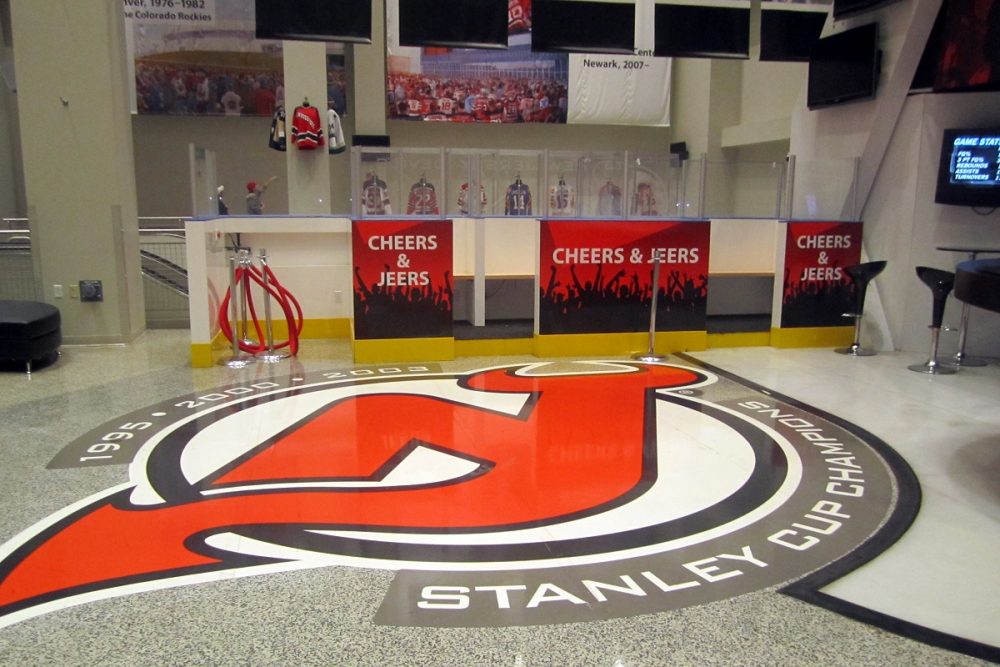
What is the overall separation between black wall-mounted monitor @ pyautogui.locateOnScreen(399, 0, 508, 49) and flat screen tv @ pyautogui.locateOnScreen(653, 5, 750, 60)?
5.55 ft

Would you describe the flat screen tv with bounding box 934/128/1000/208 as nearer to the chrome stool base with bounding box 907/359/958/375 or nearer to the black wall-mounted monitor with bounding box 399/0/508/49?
the chrome stool base with bounding box 907/359/958/375

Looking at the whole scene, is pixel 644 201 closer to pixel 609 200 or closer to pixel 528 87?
pixel 609 200

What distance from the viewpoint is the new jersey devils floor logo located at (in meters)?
3.02

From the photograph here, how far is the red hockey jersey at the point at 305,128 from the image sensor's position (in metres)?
9.97

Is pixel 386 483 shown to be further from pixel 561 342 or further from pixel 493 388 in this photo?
→ pixel 561 342

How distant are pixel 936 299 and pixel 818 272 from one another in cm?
139

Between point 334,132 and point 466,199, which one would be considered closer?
point 466,199

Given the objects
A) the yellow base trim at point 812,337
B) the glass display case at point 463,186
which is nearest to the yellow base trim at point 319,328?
the glass display case at point 463,186

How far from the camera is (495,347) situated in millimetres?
7586

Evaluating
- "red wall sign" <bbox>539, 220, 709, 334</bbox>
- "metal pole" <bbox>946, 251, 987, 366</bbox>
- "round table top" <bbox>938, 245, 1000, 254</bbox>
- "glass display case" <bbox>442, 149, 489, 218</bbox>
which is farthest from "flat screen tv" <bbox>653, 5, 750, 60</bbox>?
"metal pole" <bbox>946, 251, 987, 366</bbox>

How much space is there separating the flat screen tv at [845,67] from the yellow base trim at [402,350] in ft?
15.4

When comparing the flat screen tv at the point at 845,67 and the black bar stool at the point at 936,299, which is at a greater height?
the flat screen tv at the point at 845,67

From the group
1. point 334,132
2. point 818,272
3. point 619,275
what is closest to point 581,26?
point 619,275

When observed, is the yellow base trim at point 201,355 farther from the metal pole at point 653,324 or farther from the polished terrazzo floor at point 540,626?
the metal pole at point 653,324
